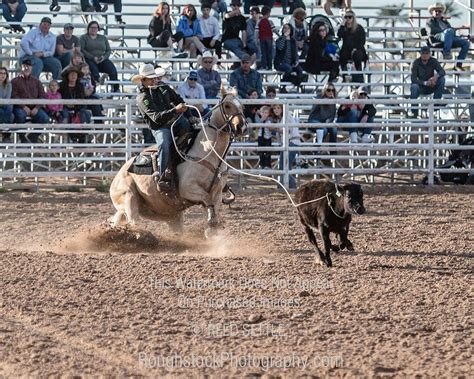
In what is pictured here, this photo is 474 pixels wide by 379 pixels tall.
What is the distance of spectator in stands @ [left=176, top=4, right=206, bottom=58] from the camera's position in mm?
19297

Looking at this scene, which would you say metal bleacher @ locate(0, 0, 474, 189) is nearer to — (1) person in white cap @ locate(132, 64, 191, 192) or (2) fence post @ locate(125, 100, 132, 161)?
(2) fence post @ locate(125, 100, 132, 161)

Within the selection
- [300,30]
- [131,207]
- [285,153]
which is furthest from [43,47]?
[131,207]

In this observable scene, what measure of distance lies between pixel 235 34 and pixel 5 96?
494cm

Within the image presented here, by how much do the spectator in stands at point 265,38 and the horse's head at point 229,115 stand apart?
8.47m

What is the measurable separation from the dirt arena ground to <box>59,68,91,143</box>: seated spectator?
12.5 feet

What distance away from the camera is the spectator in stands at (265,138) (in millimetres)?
16172

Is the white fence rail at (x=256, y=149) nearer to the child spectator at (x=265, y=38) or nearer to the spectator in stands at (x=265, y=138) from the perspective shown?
the spectator in stands at (x=265, y=138)

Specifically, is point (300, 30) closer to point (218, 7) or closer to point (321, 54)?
point (321, 54)

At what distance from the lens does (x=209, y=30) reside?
19562mm

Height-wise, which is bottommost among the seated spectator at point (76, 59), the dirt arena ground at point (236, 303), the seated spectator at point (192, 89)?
the dirt arena ground at point (236, 303)

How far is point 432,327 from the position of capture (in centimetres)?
710

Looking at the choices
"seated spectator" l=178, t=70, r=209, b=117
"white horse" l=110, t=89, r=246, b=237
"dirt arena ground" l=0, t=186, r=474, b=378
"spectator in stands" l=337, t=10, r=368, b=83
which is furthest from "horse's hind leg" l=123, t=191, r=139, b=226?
"spectator in stands" l=337, t=10, r=368, b=83

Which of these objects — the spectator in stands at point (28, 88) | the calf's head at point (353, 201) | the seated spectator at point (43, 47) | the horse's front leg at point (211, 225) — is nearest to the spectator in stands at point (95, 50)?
the seated spectator at point (43, 47)

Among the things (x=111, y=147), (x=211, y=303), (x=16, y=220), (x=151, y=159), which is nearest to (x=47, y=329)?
(x=211, y=303)
